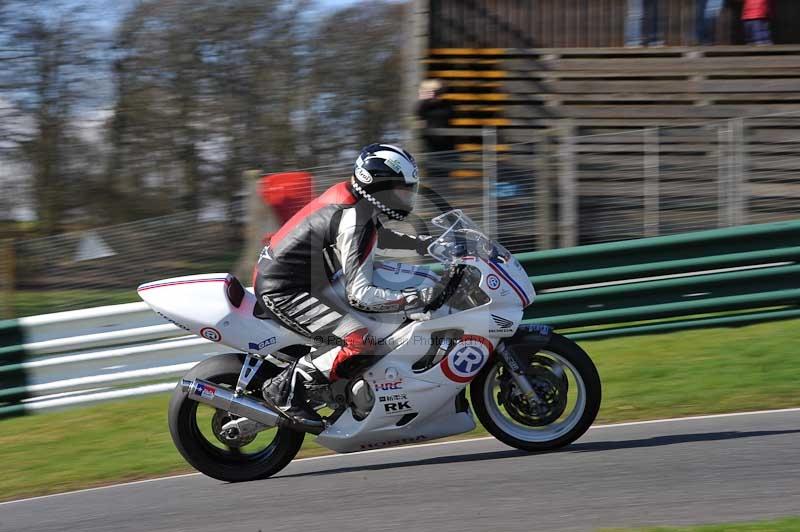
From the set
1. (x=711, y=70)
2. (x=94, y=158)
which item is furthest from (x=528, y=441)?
(x=94, y=158)

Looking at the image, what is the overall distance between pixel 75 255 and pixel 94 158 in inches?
332

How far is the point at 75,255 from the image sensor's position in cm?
1057

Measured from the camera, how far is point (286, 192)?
10.2 meters

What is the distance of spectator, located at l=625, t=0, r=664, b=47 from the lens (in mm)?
14766

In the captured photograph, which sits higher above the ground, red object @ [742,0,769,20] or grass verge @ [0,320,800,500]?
red object @ [742,0,769,20]

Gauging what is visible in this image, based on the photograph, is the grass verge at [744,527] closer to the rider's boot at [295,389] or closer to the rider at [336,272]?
the rider at [336,272]

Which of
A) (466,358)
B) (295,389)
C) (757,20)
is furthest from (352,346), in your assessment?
(757,20)

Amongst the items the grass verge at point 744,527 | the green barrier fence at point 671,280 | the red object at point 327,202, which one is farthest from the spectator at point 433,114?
the grass verge at point 744,527

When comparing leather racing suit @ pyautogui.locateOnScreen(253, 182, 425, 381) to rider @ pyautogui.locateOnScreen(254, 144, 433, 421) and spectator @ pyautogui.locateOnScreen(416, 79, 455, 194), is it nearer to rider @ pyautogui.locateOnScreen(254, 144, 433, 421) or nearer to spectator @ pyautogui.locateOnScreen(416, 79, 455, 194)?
rider @ pyautogui.locateOnScreen(254, 144, 433, 421)

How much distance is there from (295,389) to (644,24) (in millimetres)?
10302

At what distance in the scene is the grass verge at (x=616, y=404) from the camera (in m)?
7.21

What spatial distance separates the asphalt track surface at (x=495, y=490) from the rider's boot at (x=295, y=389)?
15.6 inches

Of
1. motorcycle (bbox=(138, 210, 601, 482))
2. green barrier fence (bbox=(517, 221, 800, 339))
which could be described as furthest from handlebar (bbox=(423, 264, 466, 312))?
green barrier fence (bbox=(517, 221, 800, 339))

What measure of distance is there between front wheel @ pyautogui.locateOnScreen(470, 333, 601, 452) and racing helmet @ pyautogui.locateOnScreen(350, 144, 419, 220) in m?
1.05
